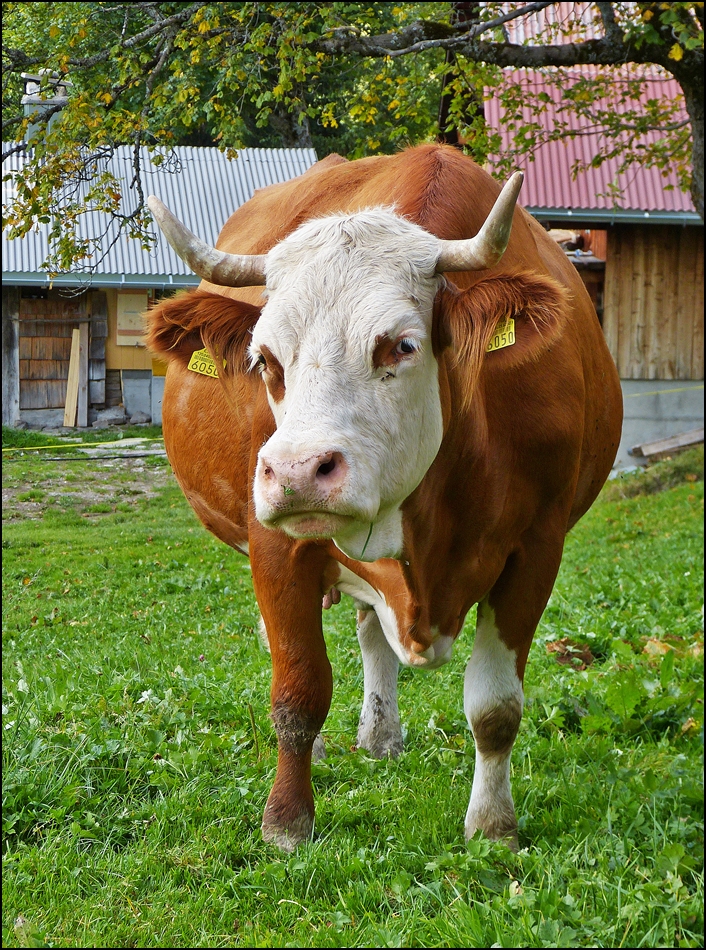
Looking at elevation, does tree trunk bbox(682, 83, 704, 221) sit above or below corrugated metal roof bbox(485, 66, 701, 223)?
below

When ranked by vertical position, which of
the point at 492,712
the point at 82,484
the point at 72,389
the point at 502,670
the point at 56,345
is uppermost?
the point at 56,345

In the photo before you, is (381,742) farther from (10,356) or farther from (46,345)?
(46,345)

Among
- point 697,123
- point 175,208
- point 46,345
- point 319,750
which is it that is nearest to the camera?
point 319,750

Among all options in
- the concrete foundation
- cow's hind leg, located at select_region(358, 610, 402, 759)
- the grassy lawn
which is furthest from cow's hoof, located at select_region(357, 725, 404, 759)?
the concrete foundation

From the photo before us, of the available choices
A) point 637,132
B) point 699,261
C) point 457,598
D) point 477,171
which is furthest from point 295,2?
point 699,261

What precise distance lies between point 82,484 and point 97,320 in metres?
1.43

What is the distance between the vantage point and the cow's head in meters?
2.42

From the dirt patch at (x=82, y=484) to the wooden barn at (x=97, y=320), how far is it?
640mm

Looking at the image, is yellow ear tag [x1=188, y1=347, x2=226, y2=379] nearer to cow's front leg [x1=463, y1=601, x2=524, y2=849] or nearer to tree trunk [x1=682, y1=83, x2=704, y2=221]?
cow's front leg [x1=463, y1=601, x2=524, y2=849]

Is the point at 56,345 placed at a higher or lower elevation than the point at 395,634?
higher

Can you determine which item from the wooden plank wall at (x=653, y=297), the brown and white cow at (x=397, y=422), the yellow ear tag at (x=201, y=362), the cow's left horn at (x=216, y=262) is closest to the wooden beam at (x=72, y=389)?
the brown and white cow at (x=397, y=422)

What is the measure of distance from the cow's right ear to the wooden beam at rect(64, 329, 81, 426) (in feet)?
14.2

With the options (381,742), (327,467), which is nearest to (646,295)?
(381,742)

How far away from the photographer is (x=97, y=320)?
8.20 m
